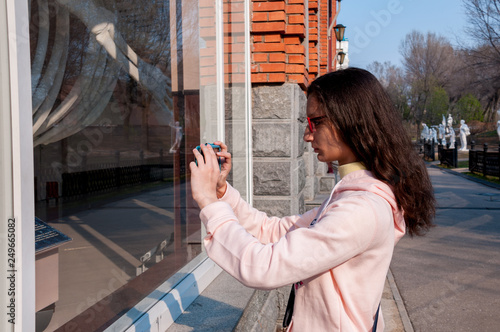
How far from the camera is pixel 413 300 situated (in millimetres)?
4719

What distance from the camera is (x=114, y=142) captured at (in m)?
3.58

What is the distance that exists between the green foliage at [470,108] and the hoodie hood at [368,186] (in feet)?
207

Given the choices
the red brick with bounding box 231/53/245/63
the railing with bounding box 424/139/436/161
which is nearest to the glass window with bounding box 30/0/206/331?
the red brick with bounding box 231/53/245/63

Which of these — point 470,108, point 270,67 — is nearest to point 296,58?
point 270,67

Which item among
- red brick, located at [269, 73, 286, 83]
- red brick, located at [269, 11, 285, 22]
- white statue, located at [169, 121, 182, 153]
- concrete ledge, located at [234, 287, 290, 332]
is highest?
red brick, located at [269, 11, 285, 22]

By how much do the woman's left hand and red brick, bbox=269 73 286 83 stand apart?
3.66 meters

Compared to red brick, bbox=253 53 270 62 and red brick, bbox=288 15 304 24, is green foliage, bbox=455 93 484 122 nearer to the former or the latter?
red brick, bbox=288 15 304 24

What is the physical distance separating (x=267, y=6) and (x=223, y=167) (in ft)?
11.8

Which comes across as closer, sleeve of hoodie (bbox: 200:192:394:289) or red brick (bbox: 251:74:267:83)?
sleeve of hoodie (bbox: 200:192:394:289)

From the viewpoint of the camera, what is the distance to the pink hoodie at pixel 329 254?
1271 millimetres

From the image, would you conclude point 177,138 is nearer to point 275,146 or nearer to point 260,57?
point 275,146

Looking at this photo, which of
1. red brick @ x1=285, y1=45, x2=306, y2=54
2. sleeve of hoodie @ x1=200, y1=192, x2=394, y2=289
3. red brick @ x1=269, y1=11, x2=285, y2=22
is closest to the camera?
sleeve of hoodie @ x1=200, y1=192, x2=394, y2=289

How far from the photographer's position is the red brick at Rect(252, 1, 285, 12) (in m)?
4.86

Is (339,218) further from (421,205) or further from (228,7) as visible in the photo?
(228,7)
